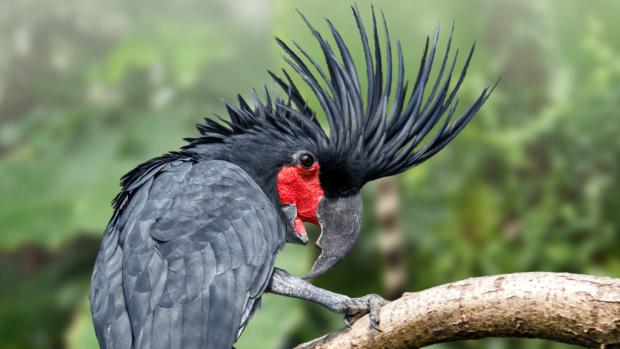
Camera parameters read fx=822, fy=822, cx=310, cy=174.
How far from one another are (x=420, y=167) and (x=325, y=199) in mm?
2632

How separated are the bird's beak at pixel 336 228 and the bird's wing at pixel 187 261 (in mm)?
121

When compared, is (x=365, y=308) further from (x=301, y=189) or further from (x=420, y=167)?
(x=420, y=167)

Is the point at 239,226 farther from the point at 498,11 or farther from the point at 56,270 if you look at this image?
the point at 498,11

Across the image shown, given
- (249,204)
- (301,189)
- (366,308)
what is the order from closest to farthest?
(366,308) < (249,204) < (301,189)

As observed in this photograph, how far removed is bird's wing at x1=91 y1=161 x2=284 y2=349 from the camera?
1.93 meters

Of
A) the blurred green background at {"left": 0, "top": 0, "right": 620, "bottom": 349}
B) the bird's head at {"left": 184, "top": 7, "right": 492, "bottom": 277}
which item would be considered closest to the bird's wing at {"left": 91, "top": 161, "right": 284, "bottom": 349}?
the bird's head at {"left": 184, "top": 7, "right": 492, "bottom": 277}

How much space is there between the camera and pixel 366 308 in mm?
1933

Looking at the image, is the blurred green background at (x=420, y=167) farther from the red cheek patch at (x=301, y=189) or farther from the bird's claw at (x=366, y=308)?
the bird's claw at (x=366, y=308)

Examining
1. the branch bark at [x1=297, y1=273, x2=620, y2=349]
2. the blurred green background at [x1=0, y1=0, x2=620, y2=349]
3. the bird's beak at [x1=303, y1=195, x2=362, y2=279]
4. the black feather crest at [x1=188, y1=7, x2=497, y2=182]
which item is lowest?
the branch bark at [x1=297, y1=273, x2=620, y2=349]

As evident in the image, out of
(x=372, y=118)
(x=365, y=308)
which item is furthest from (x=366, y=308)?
(x=372, y=118)

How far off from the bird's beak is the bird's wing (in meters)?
0.12

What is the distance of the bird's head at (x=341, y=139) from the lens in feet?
7.06

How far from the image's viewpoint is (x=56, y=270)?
5027 mm

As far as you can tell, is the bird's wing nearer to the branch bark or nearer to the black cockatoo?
the black cockatoo
